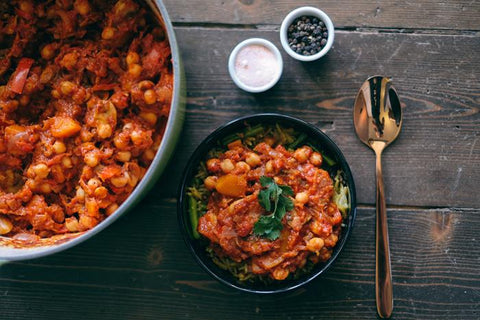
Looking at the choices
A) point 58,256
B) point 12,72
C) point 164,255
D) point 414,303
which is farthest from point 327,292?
point 12,72

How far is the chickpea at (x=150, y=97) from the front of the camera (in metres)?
2.26

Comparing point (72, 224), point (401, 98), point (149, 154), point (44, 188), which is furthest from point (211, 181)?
point (401, 98)

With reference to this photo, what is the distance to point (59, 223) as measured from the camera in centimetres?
234

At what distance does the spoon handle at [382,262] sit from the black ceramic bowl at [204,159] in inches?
9.8

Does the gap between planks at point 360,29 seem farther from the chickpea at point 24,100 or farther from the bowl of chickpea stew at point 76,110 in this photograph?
the chickpea at point 24,100

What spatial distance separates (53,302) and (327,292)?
1519 millimetres

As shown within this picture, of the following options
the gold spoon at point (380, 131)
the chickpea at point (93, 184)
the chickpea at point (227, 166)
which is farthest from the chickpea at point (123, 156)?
the gold spoon at point (380, 131)

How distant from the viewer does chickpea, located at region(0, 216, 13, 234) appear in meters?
2.32

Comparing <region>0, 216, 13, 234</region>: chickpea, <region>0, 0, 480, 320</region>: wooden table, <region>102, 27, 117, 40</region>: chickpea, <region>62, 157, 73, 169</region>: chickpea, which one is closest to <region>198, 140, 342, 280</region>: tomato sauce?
<region>0, 0, 480, 320</region>: wooden table

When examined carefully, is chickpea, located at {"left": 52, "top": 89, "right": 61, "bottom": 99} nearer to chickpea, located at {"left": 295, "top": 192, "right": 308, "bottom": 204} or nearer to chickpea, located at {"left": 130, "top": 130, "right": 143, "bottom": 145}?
chickpea, located at {"left": 130, "top": 130, "right": 143, "bottom": 145}

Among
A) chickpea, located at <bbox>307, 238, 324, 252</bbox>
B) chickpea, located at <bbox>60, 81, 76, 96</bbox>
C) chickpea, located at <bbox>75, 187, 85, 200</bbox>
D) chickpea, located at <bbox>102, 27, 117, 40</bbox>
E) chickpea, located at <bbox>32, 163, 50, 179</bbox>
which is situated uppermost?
chickpea, located at <bbox>102, 27, 117, 40</bbox>

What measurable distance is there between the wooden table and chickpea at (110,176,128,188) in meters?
0.49

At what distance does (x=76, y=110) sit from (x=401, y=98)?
172cm

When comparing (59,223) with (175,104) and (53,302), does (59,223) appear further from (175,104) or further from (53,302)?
(175,104)
